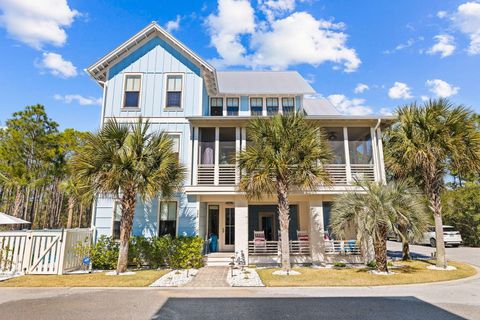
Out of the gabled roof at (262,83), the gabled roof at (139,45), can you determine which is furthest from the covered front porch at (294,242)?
the gabled roof at (262,83)

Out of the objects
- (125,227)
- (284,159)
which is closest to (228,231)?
(125,227)

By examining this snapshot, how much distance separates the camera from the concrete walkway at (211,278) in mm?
9047

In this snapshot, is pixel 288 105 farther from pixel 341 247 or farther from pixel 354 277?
pixel 354 277

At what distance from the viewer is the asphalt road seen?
5.97 m

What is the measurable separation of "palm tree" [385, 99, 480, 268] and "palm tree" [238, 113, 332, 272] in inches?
158

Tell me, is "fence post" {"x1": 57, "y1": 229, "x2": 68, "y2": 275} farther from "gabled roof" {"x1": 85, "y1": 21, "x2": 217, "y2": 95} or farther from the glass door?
"gabled roof" {"x1": 85, "y1": 21, "x2": 217, "y2": 95}

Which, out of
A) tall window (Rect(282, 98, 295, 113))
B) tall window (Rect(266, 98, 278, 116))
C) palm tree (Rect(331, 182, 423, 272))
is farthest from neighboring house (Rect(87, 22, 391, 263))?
tall window (Rect(282, 98, 295, 113))

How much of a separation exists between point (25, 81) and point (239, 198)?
14613 millimetres

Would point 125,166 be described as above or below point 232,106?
below

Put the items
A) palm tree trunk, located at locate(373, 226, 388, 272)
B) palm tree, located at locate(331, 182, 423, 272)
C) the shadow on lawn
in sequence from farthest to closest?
1. palm tree trunk, located at locate(373, 226, 388, 272)
2. palm tree, located at locate(331, 182, 423, 272)
3. the shadow on lawn

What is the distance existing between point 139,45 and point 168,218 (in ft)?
31.9

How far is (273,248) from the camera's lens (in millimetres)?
13859

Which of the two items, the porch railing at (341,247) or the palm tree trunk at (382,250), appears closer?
the palm tree trunk at (382,250)

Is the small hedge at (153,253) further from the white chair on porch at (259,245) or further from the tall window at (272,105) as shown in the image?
the tall window at (272,105)
